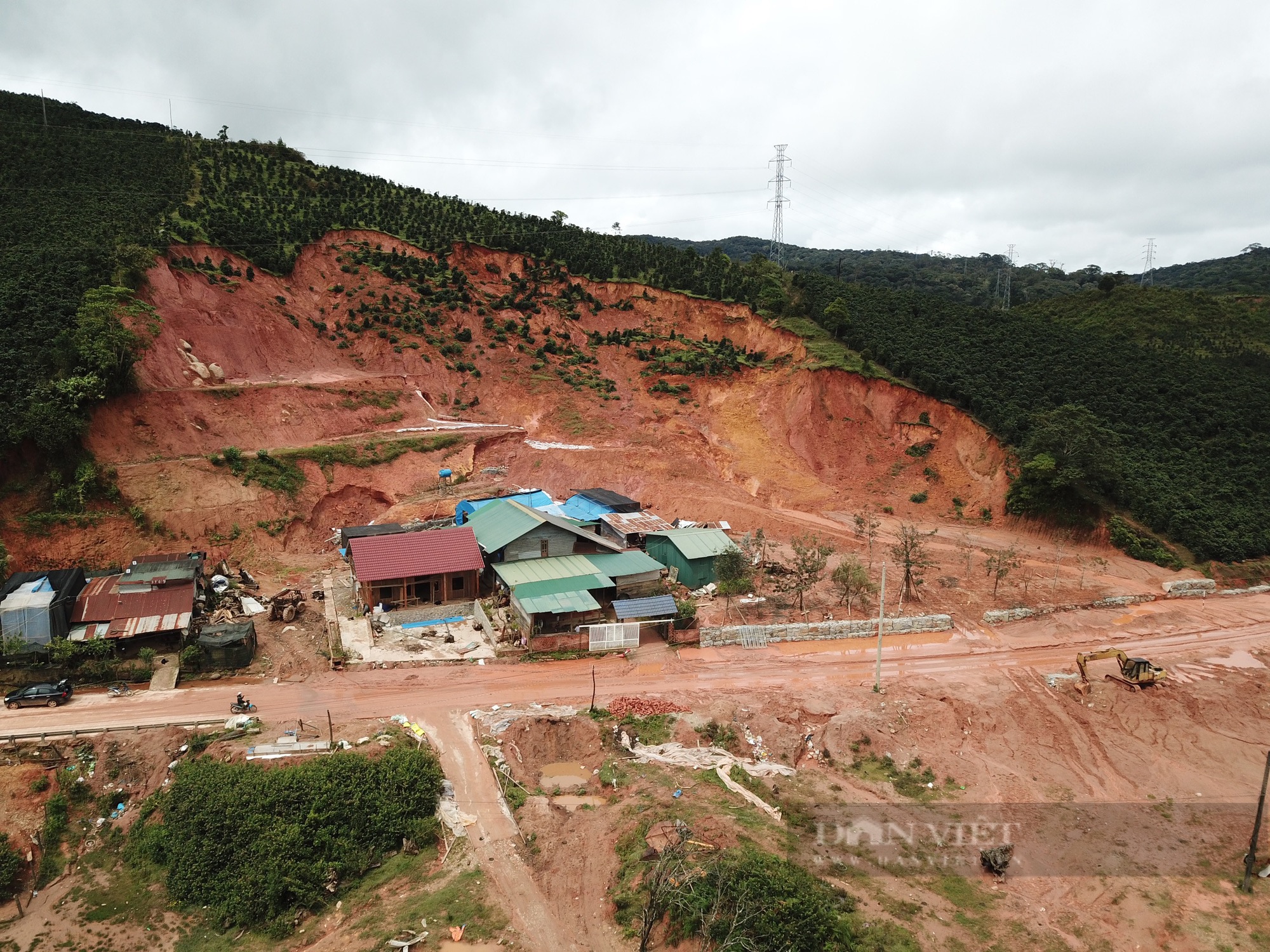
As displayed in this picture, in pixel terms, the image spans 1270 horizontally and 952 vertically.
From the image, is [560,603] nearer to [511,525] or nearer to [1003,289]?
[511,525]

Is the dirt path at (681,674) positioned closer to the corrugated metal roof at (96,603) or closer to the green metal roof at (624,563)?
the corrugated metal roof at (96,603)

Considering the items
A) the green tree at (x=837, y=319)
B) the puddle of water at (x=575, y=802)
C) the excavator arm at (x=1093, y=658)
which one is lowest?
the puddle of water at (x=575, y=802)

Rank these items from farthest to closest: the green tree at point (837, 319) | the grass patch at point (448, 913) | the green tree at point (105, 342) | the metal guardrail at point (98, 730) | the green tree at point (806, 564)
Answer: the green tree at point (837, 319)
the green tree at point (105, 342)
the green tree at point (806, 564)
the metal guardrail at point (98, 730)
the grass patch at point (448, 913)

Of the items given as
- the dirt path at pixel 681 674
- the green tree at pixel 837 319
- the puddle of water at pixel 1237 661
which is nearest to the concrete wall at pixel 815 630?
the dirt path at pixel 681 674

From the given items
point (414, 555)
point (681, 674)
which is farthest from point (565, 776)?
point (414, 555)

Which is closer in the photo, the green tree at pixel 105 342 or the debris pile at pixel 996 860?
the debris pile at pixel 996 860

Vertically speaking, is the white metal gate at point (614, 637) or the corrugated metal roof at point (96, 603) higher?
the corrugated metal roof at point (96, 603)

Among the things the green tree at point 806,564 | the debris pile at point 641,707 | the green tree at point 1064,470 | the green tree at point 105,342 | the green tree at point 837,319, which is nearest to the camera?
the debris pile at point 641,707
